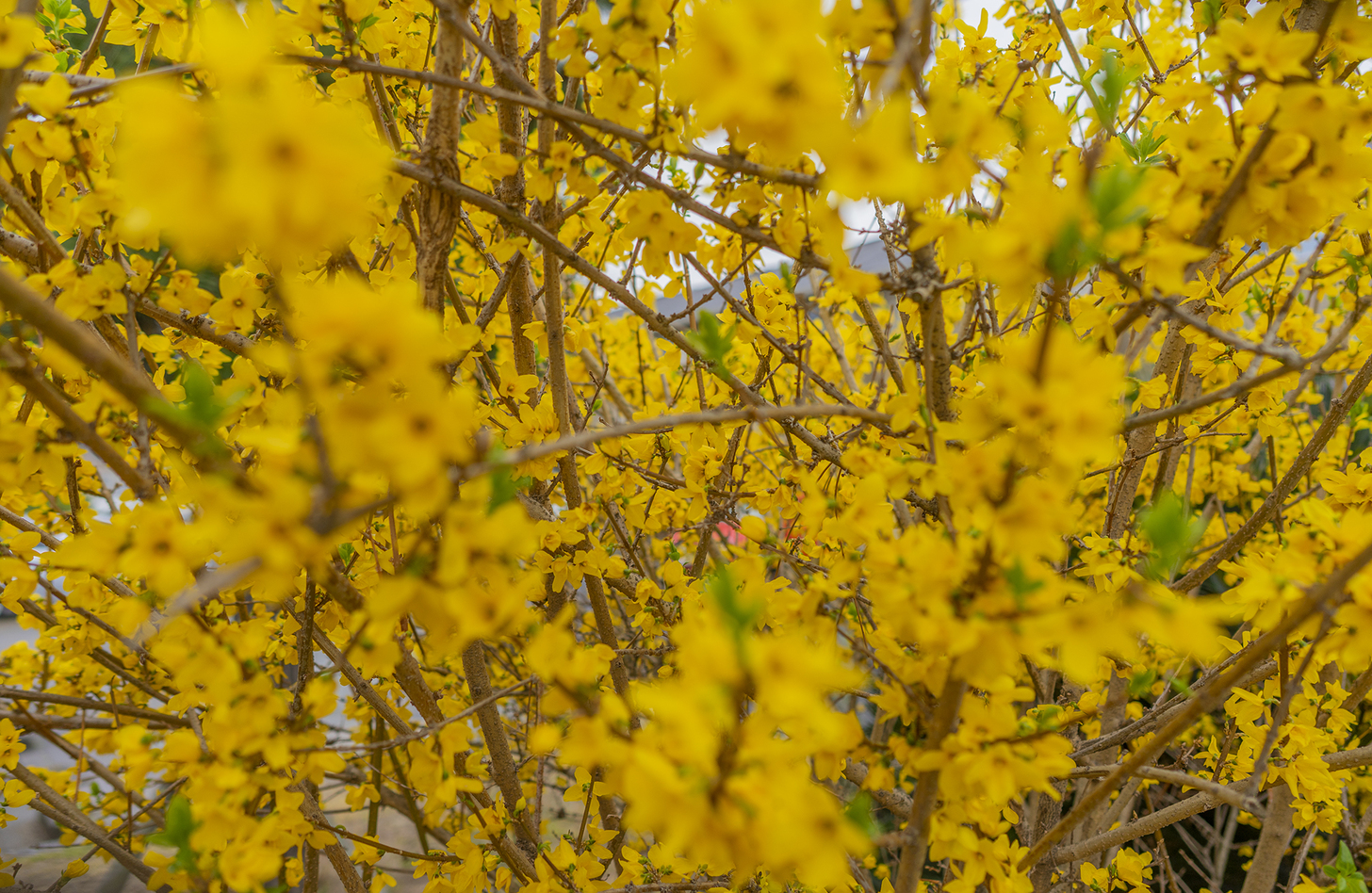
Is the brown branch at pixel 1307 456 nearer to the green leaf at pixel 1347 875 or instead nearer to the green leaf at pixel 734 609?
the green leaf at pixel 1347 875

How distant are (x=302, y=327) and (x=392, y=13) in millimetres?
1648

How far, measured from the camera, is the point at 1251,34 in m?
0.95

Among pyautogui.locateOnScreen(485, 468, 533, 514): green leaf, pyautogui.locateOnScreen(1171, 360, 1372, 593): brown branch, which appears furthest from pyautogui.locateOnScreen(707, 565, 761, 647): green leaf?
pyautogui.locateOnScreen(1171, 360, 1372, 593): brown branch

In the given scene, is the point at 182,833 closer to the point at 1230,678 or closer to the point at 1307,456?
the point at 1230,678

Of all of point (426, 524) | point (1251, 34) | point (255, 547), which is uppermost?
point (1251, 34)

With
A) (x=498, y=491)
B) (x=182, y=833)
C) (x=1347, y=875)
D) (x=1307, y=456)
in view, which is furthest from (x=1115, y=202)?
(x=1307, y=456)

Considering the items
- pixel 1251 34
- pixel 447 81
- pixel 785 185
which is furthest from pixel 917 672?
pixel 447 81

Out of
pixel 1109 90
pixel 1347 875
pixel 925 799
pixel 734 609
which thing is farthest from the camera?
pixel 1347 875

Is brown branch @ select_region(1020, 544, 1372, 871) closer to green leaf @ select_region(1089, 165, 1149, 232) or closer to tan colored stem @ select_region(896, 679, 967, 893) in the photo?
tan colored stem @ select_region(896, 679, 967, 893)

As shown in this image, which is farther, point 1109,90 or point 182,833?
point 1109,90

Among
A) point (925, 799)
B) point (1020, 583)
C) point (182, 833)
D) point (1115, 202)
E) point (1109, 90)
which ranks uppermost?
point (1109, 90)

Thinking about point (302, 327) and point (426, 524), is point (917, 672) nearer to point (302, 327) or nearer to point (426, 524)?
point (426, 524)

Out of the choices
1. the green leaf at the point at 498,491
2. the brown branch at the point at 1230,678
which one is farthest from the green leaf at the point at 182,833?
the brown branch at the point at 1230,678

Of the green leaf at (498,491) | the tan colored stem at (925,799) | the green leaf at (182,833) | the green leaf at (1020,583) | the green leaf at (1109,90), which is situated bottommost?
the green leaf at (182,833)
